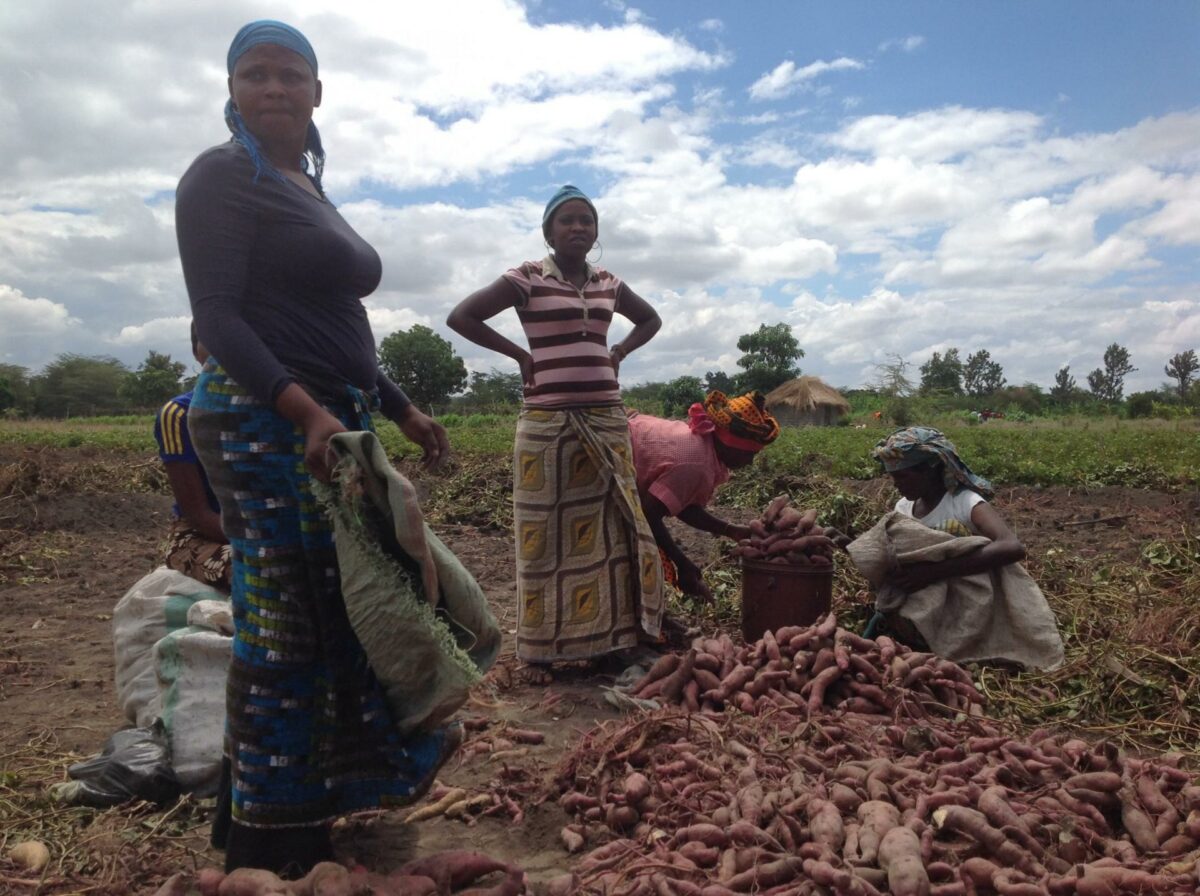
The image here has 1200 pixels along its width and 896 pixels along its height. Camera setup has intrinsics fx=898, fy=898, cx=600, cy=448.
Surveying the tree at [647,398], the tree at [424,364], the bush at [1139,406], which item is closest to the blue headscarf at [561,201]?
the tree at [647,398]

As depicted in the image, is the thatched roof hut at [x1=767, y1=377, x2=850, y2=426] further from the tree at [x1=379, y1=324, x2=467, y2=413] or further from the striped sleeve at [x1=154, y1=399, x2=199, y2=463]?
the striped sleeve at [x1=154, y1=399, x2=199, y2=463]

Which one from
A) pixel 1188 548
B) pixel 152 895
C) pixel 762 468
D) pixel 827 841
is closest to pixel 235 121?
pixel 152 895

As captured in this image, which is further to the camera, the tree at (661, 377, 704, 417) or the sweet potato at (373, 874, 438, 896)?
the tree at (661, 377, 704, 417)

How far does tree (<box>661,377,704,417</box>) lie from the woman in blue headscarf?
3231 centimetres

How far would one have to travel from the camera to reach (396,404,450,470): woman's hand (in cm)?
252

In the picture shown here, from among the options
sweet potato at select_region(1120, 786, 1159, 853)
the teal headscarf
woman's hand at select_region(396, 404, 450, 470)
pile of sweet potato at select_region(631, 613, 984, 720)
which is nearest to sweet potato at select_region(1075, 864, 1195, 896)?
sweet potato at select_region(1120, 786, 1159, 853)

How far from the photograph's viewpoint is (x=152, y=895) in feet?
6.95

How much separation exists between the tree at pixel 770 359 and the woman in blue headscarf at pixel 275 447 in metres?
38.4

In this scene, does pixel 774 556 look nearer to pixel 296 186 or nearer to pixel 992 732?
pixel 992 732

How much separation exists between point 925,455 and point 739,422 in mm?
846

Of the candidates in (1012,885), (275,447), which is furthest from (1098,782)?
(275,447)

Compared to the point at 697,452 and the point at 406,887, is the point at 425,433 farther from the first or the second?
the point at 697,452

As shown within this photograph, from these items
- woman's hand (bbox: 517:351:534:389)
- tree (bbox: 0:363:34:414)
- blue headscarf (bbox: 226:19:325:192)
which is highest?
tree (bbox: 0:363:34:414)

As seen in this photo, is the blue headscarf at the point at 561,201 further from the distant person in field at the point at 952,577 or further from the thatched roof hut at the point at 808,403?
the thatched roof hut at the point at 808,403
